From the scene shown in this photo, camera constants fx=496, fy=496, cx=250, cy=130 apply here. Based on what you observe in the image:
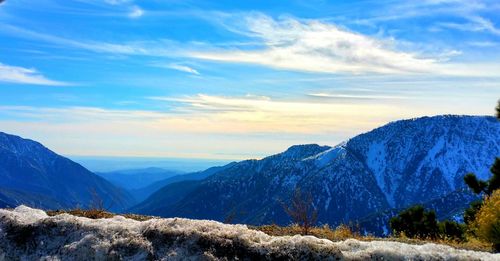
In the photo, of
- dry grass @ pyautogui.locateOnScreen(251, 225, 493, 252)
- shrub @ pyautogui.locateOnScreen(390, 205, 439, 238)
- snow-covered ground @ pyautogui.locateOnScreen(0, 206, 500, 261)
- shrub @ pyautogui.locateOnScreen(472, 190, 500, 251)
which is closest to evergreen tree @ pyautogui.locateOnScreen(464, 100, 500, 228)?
shrub @ pyautogui.locateOnScreen(390, 205, 439, 238)

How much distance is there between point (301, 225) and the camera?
12.7 meters

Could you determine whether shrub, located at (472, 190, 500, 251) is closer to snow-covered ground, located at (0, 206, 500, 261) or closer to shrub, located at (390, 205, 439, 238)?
snow-covered ground, located at (0, 206, 500, 261)

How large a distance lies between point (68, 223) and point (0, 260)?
1.26 m

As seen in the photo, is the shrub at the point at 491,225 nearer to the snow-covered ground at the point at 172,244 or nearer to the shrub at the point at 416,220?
the snow-covered ground at the point at 172,244

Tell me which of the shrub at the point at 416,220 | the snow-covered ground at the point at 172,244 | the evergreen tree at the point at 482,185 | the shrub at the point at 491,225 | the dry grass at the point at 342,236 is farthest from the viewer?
the shrub at the point at 416,220

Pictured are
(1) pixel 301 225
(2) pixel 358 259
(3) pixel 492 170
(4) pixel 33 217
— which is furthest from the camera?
(3) pixel 492 170

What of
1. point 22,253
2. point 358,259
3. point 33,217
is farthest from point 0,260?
point 358,259

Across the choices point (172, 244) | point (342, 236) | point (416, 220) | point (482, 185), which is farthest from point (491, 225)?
point (416, 220)

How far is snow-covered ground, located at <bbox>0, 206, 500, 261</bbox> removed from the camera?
7.69 m

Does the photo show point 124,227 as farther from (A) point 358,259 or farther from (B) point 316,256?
(A) point 358,259

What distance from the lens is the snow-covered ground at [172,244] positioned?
303 inches

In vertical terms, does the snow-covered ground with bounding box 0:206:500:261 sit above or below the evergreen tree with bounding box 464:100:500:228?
above

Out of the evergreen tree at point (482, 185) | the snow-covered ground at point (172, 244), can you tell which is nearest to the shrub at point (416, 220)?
the evergreen tree at point (482, 185)

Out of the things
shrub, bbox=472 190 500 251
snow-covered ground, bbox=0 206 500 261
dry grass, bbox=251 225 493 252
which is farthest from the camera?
dry grass, bbox=251 225 493 252
